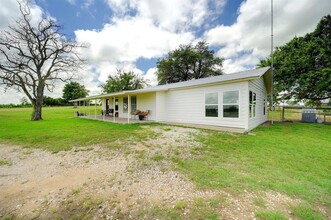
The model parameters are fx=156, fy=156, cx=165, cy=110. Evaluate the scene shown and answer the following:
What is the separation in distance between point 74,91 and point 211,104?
60365 millimetres

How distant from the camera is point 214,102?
30.5 ft

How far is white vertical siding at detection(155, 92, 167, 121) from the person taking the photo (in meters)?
12.2

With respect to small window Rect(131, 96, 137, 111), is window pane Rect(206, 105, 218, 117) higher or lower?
lower

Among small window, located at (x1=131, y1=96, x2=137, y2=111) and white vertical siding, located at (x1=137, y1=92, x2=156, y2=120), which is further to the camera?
small window, located at (x1=131, y1=96, x2=137, y2=111)

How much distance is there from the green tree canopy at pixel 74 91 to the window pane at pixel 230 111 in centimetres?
5698

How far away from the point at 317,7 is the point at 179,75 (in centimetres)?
2043

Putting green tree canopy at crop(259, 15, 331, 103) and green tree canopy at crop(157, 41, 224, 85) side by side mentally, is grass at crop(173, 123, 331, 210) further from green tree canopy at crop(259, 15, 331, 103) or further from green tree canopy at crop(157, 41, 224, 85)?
green tree canopy at crop(157, 41, 224, 85)

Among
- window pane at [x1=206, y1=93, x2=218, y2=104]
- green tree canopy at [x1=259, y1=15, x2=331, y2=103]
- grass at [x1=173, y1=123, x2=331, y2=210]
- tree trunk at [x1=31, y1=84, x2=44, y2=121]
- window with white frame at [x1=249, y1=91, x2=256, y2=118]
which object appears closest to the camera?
grass at [x1=173, y1=123, x2=331, y2=210]

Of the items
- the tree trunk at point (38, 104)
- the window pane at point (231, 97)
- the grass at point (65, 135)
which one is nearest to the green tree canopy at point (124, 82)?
the tree trunk at point (38, 104)

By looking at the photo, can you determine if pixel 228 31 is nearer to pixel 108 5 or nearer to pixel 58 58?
pixel 108 5

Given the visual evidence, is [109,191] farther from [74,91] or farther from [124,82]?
[74,91]

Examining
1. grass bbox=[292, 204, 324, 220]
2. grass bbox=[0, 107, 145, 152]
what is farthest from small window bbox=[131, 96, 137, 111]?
grass bbox=[292, 204, 324, 220]

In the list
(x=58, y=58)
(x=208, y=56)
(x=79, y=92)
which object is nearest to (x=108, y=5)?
(x=58, y=58)

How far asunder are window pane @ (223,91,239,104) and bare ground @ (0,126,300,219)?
5044 mm
